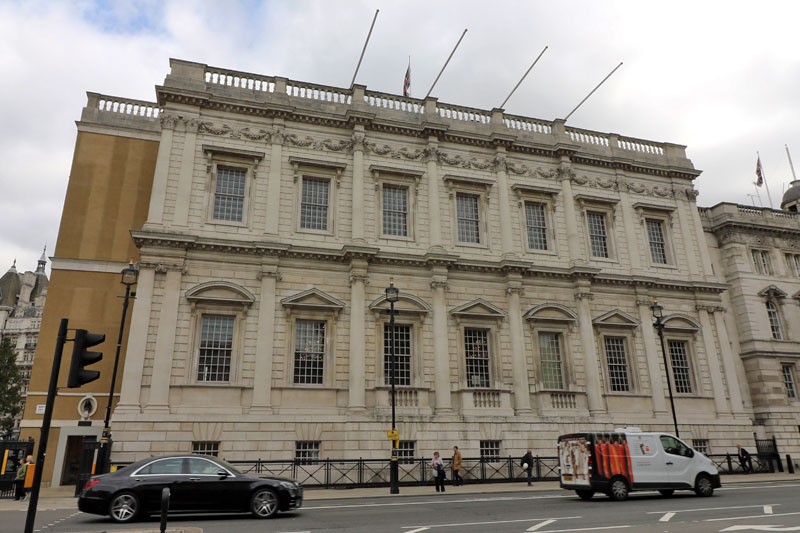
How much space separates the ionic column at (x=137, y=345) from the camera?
2067cm

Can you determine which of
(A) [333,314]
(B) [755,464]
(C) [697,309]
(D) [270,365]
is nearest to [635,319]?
(C) [697,309]

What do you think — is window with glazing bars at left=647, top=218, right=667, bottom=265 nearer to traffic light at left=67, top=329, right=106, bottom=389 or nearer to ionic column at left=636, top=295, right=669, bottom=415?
ionic column at left=636, top=295, right=669, bottom=415

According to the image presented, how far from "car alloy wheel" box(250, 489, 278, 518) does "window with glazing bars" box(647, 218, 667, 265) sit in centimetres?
2576

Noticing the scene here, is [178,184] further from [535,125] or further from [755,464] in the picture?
[755,464]

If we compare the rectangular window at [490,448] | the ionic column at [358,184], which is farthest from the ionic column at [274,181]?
the rectangular window at [490,448]

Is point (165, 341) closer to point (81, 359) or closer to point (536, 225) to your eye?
point (81, 359)

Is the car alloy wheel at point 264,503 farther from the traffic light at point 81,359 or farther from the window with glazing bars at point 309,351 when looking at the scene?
the window with glazing bars at point 309,351

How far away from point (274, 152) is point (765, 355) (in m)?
30.6

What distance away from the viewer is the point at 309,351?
2356cm

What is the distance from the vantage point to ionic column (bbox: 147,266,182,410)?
21.0 metres

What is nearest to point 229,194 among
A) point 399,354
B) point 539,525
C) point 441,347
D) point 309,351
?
point 309,351

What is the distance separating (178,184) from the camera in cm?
2391

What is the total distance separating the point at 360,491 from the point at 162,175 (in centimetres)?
1567

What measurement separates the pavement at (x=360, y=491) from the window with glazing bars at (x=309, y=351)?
15.3ft
